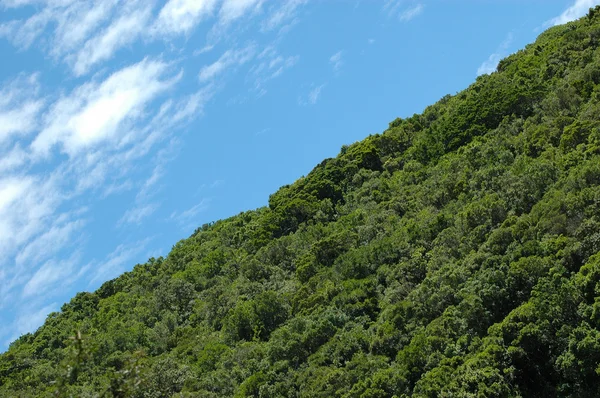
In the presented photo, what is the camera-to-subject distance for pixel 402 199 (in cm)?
7094

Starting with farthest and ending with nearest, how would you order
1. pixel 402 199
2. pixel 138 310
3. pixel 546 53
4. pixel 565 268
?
pixel 546 53 → pixel 138 310 → pixel 402 199 → pixel 565 268

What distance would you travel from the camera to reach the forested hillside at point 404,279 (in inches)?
1586

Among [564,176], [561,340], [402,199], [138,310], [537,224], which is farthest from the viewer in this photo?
[138,310]

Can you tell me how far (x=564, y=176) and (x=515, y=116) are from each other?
72.6 ft

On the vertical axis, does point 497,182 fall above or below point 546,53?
below

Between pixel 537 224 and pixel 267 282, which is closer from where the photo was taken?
pixel 537 224

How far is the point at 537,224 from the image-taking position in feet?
157

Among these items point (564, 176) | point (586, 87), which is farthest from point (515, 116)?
point (564, 176)

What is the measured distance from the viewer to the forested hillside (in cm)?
4028

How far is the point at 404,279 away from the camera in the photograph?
5584 cm

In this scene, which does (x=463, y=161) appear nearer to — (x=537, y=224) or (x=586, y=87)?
(x=586, y=87)

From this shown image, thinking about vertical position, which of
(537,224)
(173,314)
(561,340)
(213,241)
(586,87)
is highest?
(213,241)

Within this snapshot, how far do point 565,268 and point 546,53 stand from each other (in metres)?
44.4

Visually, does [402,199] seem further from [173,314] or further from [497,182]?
[173,314]
